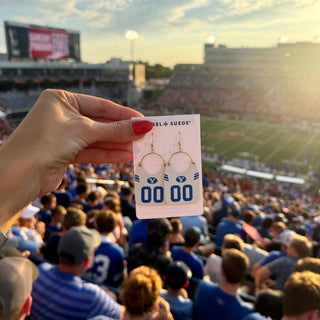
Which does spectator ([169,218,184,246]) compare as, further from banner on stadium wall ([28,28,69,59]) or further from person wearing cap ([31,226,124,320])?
banner on stadium wall ([28,28,69,59])

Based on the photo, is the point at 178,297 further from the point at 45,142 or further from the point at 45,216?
the point at 45,216

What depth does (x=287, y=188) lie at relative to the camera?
66.9 ft

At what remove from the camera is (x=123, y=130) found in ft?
6.06

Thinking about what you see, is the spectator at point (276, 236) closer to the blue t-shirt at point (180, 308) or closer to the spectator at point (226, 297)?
the spectator at point (226, 297)

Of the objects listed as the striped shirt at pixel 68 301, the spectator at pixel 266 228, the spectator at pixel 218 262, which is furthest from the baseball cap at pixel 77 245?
the spectator at pixel 266 228

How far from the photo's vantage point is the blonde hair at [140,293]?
2.40 metres

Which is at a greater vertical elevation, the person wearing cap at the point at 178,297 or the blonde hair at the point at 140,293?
the blonde hair at the point at 140,293

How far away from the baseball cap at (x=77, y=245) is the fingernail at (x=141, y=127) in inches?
60.0

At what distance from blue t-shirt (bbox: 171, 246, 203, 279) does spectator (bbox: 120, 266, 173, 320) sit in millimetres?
1494

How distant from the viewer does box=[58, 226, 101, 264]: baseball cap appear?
2.81 metres

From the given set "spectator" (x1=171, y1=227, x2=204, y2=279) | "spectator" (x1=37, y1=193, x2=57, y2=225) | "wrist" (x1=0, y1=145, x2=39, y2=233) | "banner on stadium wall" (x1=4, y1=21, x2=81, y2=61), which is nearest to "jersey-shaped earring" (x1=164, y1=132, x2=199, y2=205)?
"wrist" (x1=0, y1=145, x2=39, y2=233)

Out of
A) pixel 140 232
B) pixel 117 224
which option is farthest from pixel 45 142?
pixel 117 224

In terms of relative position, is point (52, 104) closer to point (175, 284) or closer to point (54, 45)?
Answer: point (175, 284)

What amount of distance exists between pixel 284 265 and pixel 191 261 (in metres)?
1.14
